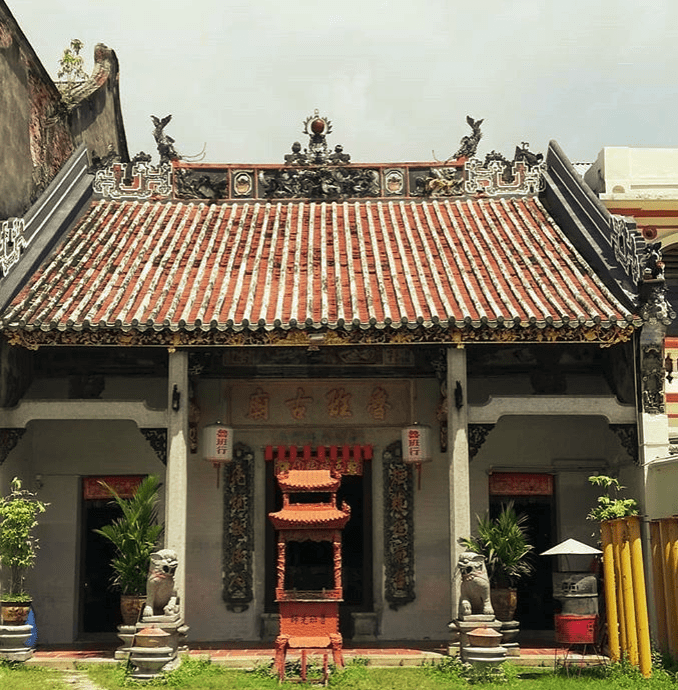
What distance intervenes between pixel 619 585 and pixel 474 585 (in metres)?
1.59

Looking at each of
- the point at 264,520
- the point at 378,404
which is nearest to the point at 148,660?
the point at 264,520

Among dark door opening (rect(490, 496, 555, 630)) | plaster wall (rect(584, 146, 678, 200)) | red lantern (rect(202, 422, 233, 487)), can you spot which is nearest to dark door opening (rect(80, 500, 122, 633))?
red lantern (rect(202, 422, 233, 487))

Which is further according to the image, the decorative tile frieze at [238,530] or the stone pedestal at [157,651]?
the decorative tile frieze at [238,530]

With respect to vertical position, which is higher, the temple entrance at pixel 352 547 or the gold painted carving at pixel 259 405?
the gold painted carving at pixel 259 405

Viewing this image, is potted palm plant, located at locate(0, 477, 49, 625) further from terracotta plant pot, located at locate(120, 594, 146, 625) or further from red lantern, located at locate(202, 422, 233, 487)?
red lantern, located at locate(202, 422, 233, 487)

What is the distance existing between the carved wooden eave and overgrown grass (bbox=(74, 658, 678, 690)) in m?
3.74

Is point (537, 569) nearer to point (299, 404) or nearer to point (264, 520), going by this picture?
point (264, 520)

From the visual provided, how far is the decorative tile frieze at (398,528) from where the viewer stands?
13203mm

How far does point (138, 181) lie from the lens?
15.4 m

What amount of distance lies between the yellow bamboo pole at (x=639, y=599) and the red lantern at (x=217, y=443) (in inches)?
202

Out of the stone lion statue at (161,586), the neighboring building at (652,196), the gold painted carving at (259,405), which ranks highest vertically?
the neighboring building at (652,196)

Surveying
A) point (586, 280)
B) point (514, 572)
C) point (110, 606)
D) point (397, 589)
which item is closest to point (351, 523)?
point (397, 589)

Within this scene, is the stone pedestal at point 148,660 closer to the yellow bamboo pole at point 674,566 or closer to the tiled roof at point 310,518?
the tiled roof at point 310,518

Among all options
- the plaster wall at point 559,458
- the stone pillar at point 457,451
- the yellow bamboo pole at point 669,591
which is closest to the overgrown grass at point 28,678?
the stone pillar at point 457,451
